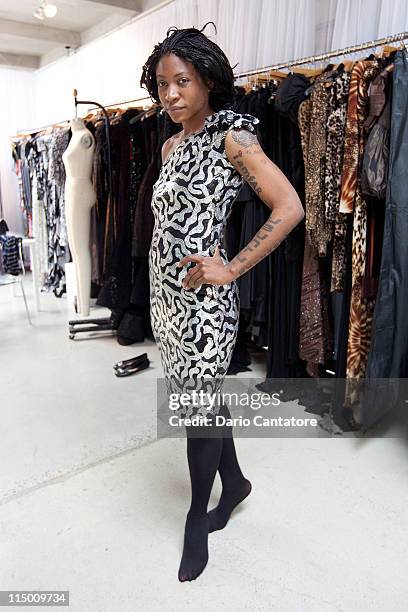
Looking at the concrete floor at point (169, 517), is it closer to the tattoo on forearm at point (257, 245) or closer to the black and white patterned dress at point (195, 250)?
the black and white patterned dress at point (195, 250)

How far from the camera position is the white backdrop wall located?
2498 millimetres

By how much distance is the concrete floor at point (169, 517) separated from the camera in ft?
4.66

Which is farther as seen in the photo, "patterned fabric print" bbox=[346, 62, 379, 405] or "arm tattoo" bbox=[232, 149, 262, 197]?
"patterned fabric print" bbox=[346, 62, 379, 405]

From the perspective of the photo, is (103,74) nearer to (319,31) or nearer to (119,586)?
(319,31)

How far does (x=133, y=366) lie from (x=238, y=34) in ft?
7.01

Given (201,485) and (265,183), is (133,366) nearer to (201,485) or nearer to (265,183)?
(201,485)

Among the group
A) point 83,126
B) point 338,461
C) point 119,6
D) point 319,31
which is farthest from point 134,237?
point 119,6

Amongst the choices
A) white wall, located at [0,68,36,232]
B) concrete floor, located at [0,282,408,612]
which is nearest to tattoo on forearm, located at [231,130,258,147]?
concrete floor, located at [0,282,408,612]

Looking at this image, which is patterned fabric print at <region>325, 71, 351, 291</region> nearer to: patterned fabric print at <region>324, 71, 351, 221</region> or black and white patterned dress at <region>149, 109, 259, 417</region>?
patterned fabric print at <region>324, 71, 351, 221</region>

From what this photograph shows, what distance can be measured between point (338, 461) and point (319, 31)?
227 cm

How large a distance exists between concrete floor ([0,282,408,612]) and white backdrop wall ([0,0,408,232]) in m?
2.00

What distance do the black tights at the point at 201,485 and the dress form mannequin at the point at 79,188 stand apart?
7.04 ft

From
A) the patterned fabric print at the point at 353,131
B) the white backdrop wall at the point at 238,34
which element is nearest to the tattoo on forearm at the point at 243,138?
the patterned fabric print at the point at 353,131

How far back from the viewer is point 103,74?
4625mm
